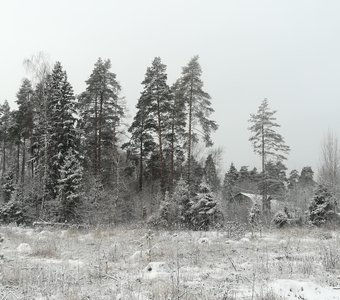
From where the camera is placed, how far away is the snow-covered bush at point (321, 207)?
22.1m

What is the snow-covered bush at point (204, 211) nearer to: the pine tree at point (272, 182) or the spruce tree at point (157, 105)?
the spruce tree at point (157, 105)

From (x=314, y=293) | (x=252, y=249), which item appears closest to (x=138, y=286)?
(x=314, y=293)

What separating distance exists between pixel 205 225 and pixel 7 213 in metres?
15.8

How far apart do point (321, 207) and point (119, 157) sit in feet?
52.9

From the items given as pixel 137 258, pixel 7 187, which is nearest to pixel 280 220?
pixel 137 258

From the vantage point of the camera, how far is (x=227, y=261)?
9031 mm

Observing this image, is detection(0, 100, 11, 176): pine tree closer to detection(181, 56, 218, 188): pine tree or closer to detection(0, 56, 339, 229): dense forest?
detection(0, 56, 339, 229): dense forest

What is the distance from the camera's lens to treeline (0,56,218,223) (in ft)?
84.4

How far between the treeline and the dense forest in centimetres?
8

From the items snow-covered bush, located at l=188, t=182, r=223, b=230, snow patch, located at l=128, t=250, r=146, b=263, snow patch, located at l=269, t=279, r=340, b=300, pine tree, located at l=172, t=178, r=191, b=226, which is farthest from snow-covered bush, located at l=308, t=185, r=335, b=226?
snow patch, located at l=269, t=279, r=340, b=300

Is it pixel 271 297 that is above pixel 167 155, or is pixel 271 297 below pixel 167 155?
below

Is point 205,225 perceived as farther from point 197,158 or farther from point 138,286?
point 197,158

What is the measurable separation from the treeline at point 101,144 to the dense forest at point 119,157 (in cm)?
8

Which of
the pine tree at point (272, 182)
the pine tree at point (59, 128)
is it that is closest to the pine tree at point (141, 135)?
the pine tree at point (59, 128)
